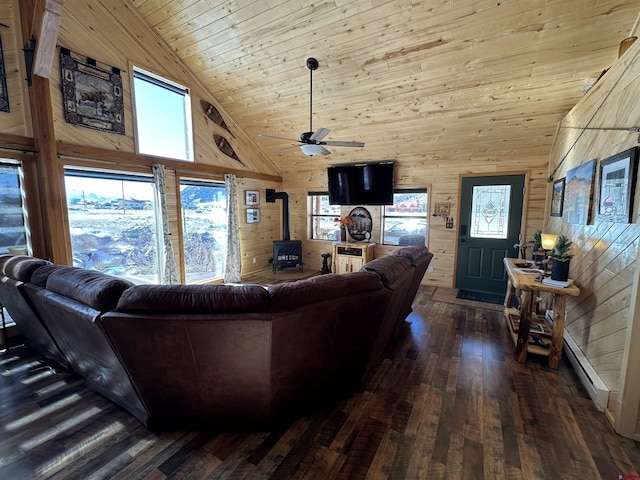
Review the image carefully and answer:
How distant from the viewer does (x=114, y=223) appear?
4133 mm

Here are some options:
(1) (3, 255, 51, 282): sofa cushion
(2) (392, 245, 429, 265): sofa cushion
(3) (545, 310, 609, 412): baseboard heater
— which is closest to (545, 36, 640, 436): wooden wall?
(3) (545, 310, 609, 412): baseboard heater

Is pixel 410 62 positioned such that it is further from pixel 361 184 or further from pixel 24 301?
pixel 24 301

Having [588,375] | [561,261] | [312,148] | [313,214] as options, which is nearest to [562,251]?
[561,261]

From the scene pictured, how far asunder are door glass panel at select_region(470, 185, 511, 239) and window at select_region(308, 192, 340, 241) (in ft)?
9.43

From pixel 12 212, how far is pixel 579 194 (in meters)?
6.19

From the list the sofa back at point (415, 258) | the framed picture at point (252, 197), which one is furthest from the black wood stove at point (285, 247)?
the sofa back at point (415, 258)

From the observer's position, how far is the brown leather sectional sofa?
1534mm

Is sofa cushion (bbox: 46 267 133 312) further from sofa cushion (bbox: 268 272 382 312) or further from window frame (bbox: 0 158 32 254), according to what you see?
window frame (bbox: 0 158 32 254)

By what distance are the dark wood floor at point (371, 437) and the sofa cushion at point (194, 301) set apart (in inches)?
37.0

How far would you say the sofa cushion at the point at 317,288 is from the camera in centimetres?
159

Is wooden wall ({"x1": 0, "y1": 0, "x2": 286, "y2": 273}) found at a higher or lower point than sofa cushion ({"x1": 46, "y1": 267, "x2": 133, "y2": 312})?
higher

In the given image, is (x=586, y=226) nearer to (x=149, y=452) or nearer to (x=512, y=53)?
(x=512, y=53)

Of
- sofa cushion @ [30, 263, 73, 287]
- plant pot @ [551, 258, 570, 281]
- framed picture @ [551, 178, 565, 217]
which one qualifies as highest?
framed picture @ [551, 178, 565, 217]

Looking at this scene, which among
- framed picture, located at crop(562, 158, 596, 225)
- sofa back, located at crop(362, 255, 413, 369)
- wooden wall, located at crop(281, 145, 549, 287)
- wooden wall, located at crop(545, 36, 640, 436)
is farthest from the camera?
wooden wall, located at crop(281, 145, 549, 287)
